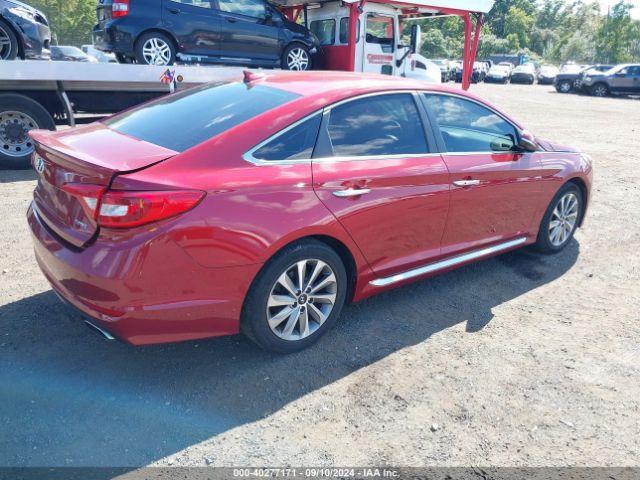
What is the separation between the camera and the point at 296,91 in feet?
11.4

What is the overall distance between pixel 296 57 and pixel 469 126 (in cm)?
659

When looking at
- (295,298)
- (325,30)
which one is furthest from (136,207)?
(325,30)

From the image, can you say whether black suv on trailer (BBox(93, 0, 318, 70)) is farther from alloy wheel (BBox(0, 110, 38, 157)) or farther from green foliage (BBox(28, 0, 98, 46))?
green foliage (BBox(28, 0, 98, 46))

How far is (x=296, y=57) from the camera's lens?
10.2 m

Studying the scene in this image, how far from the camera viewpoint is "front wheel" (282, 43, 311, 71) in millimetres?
10094

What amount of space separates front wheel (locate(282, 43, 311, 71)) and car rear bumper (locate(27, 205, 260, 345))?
7.81 m

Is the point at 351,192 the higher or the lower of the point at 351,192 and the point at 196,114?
the lower

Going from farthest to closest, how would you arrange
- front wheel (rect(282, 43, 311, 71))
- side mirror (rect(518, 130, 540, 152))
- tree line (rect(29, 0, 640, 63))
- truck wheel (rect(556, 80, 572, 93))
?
tree line (rect(29, 0, 640, 63))
truck wheel (rect(556, 80, 572, 93))
front wheel (rect(282, 43, 311, 71))
side mirror (rect(518, 130, 540, 152))

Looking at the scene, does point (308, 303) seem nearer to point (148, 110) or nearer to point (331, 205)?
point (331, 205)

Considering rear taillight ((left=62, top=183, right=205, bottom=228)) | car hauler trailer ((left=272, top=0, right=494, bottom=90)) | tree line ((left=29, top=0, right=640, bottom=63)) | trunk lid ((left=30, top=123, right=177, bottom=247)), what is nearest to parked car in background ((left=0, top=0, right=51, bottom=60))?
car hauler trailer ((left=272, top=0, right=494, bottom=90))

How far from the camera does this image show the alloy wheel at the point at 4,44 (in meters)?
7.21

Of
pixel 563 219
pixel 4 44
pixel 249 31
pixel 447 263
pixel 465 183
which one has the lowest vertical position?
pixel 447 263

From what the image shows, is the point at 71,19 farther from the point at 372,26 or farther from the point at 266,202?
the point at 266,202

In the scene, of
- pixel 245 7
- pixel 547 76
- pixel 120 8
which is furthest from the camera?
pixel 547 76
